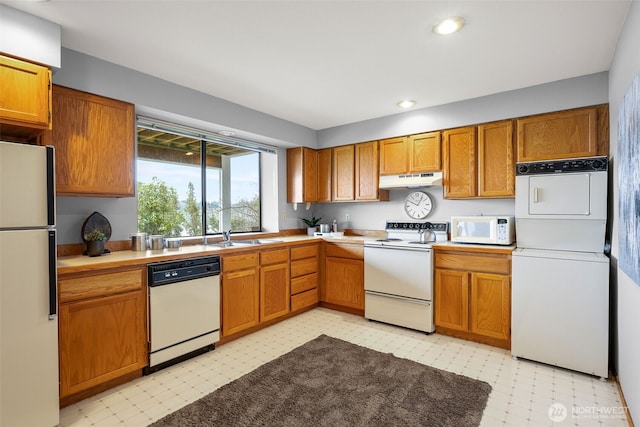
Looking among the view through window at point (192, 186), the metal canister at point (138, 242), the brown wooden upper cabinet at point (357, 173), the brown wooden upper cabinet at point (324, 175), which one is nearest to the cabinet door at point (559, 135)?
the brown wooden upper cabinet at point (357, 173)

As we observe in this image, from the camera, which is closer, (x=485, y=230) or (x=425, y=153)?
(x=485, y=230)

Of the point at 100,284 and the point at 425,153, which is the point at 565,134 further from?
the point at 100,284

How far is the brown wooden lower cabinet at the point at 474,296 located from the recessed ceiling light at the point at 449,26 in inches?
76.4

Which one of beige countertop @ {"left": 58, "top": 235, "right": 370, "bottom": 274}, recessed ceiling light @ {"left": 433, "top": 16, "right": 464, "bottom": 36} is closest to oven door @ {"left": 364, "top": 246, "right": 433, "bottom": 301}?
beige countertop @ {"left": 58, "top": 235, "right": 370, "bottom": 274}

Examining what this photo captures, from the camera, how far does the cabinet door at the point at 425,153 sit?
3.63 m

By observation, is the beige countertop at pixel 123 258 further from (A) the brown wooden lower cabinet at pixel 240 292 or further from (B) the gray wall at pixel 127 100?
(B) the gray wall at pixel 127 100

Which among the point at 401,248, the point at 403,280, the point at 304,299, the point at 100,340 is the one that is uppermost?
the point at 401,248

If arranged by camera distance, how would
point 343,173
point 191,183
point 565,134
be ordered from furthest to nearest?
point 343,173, point 191,183, point 565,134

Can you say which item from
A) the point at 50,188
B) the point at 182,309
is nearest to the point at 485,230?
the point at 182,309

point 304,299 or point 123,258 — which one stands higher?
point 123,258

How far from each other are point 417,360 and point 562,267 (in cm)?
138

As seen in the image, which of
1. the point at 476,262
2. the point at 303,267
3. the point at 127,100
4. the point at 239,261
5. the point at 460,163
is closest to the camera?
the point at 127,100

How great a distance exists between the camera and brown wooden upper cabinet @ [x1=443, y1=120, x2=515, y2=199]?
3186mm

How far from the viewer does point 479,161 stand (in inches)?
132
